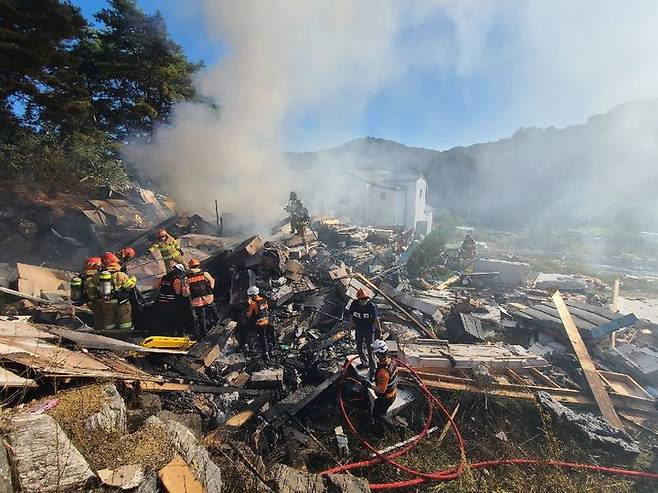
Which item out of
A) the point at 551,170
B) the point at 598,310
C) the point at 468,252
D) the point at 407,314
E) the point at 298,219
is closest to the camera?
the point at 407,314

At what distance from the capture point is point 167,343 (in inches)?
262

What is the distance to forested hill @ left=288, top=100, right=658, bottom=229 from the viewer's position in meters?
32.7

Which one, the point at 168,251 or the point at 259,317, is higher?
the point at 168,251

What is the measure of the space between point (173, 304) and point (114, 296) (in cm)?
110

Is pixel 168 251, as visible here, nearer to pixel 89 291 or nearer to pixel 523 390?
pixel 89 291

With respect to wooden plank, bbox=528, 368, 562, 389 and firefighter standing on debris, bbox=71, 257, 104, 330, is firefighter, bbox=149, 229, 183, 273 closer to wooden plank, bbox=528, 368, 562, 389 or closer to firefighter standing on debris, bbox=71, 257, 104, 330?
firefighter standing on debris, bbox=71, 257, 104, 330

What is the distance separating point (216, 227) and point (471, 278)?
10.7m

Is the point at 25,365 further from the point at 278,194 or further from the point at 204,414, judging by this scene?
the point at 278,194

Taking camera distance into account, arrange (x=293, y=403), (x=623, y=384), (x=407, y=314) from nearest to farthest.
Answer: (x=293, y=403)
(x=623, y=384)
(x=407, y=314)

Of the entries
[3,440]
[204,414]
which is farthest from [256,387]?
[3,440]

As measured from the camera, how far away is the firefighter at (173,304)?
23.8ft

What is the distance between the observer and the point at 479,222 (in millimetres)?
39781

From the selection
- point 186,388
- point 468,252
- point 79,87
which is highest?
point 79,87

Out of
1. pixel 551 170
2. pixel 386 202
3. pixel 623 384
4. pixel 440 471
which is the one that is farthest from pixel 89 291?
pixel 551 170
